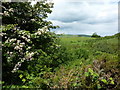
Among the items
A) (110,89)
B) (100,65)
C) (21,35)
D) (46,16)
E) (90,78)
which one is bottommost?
(110,89)

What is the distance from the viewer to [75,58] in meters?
7.84

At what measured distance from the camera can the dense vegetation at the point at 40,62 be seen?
4750 millimetres

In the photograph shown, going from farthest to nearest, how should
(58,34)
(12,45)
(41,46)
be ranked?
(58,34), (41,46), (12,45)

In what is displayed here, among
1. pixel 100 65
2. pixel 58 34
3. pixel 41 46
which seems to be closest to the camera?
pixel 100 65

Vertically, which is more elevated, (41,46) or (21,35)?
(21,35)

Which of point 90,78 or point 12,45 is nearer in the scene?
point 90,78

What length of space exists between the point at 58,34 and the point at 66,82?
311 cm

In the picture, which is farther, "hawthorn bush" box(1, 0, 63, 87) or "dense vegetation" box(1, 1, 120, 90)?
"hawthorn bush" box(1, 0, 63, 87)

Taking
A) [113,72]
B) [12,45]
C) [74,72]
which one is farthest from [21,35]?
[113,72]

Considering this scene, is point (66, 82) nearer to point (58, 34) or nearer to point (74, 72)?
point (74, 72)

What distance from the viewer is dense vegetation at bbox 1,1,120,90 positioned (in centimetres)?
475

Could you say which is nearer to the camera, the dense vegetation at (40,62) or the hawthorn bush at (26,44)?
the dense vegetation at (40,62)

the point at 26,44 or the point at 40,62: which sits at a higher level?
the point at 26,44

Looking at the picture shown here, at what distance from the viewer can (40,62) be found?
6.45 metres
